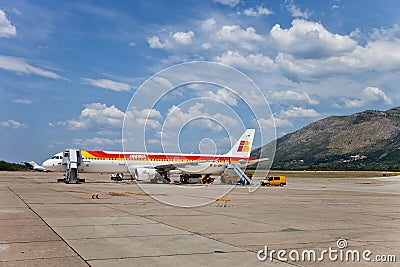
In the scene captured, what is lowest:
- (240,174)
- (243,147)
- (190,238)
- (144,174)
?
(190,238)

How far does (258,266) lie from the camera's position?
8.79 m

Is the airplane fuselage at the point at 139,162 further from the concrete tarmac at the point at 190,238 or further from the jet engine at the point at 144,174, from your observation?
the concrete tarmac at the point at 190,238

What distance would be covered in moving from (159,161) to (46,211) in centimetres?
3941

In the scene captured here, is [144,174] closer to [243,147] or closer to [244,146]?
[243,147]


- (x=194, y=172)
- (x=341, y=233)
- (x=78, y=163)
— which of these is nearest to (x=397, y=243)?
(x=341, y=233)

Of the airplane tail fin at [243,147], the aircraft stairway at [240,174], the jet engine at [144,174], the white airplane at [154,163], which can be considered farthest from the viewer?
the airplane tail fin at [243,147]

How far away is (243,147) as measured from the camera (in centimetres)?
6581

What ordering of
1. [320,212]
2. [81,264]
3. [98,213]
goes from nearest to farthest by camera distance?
1. [81,264]
2. [98,213]
3. [320,212]

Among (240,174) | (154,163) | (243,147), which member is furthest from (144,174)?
(243,147)

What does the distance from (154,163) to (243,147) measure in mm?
15779

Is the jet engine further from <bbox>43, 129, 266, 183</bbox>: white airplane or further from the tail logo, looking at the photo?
the tail logo

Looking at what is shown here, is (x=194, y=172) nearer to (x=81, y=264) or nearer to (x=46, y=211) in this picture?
(x=46, y=211)

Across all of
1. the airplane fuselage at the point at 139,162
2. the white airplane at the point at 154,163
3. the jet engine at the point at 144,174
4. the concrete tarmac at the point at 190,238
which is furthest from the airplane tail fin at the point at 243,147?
the concrete tarmac at the point at 190,238

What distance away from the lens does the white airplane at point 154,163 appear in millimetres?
51344
